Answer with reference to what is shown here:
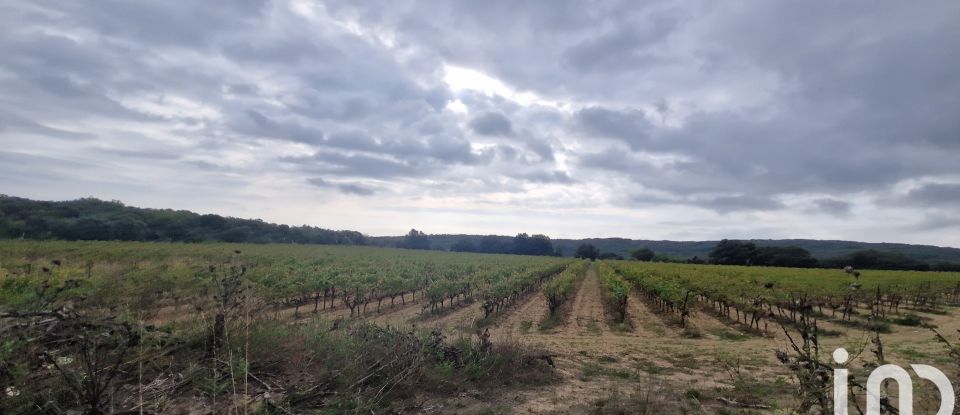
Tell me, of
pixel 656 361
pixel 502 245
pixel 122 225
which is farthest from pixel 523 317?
pixel 502 245

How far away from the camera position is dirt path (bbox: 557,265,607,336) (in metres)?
14.6

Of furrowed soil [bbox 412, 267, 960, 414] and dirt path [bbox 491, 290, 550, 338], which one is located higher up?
furrowed soil [bbox 412, 267, 960, 414]

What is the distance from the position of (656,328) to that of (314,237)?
84.6 m

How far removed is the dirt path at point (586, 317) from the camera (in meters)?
14.6

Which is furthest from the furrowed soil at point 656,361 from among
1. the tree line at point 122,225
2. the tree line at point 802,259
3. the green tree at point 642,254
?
the green tree at point 642,254

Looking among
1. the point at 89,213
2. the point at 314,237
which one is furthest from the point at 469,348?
the point at 314,237

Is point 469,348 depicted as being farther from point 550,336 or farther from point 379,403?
point 550,336

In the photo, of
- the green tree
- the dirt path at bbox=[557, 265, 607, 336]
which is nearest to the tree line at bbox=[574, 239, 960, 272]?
the green tree

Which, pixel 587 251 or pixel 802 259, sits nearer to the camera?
pixel 802 259

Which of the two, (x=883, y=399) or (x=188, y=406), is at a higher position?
(x=883, y=399)

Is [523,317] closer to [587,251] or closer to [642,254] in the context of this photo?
[642,254]

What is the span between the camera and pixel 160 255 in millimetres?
28828

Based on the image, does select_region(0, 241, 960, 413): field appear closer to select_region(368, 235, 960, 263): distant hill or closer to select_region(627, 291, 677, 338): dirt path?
select_region(627, 291, 677, 338): dirt path

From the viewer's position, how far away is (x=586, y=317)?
698 inches
